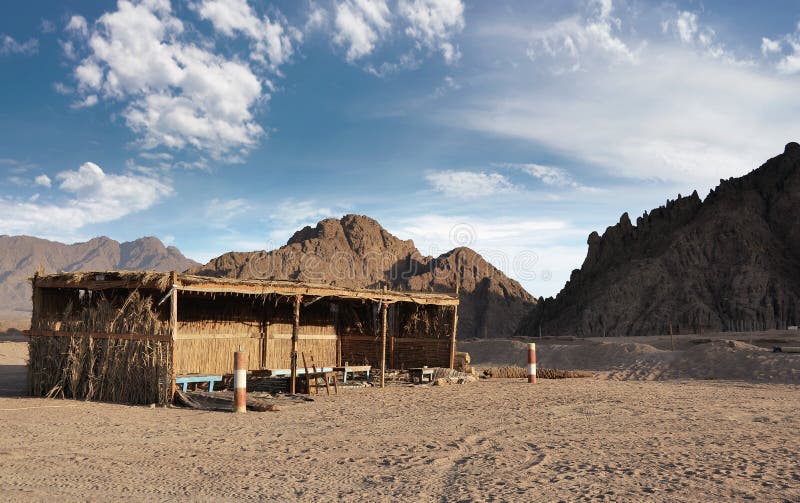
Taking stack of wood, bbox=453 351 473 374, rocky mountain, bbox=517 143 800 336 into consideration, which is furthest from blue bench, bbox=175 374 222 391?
rocky mountain, bbox=517 143 800 336

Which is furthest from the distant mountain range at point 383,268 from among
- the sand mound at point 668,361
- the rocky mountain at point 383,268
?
the sand mound at point 668,361

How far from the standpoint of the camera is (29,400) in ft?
42.3

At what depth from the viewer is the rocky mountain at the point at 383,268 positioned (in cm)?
7825

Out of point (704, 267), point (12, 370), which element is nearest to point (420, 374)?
point (12, 370)

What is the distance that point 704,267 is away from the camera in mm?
56938

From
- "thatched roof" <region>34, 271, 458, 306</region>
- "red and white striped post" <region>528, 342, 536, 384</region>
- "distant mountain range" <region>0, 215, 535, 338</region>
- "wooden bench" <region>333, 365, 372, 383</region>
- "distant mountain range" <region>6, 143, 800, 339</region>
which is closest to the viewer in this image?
"thatched roof" <region>34, 271, 458, 306</region>

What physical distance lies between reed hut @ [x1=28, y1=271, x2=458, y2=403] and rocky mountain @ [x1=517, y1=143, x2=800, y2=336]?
4172 cm

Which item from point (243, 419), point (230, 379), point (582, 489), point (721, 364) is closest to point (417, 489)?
point (582, 489)

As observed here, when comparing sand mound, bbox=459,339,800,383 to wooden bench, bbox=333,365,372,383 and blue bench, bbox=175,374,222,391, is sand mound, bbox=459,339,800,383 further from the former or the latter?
blue bench, bbox=175,374,222,391

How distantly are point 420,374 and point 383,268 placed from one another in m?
79.3

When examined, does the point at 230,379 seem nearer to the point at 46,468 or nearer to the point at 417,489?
the point at 46,468

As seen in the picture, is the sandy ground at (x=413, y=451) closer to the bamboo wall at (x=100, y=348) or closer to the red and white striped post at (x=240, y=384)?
the red and white striped post at (x=240, y=384)

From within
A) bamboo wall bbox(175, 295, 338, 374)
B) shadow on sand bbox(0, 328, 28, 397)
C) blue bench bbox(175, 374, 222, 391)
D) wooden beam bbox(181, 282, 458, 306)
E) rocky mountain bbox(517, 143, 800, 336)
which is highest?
rocky mountain bbox(517, 143, 800, 336)

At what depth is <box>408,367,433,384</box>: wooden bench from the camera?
57.4ft
